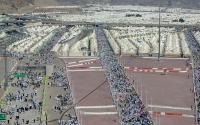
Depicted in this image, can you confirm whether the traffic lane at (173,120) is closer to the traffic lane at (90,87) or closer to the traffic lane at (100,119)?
the traffic lane at (100,119)

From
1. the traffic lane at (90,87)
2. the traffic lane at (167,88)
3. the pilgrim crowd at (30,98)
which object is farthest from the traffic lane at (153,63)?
the pilgrim crowd at (30,98)

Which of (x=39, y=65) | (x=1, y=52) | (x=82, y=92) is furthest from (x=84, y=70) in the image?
(x=1, y=52)

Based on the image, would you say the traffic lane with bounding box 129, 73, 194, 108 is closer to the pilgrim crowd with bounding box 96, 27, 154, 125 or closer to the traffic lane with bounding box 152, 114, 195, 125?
the pilgrim crowd with bounding box 96, 27, 154, 125

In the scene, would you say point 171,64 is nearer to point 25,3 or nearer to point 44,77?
point 44,77

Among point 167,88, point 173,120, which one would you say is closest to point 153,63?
point 167,88

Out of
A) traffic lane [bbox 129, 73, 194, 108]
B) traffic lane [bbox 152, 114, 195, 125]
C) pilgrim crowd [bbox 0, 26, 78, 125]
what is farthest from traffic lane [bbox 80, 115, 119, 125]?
traffic lane [bbox 129, 73, 194, 108]

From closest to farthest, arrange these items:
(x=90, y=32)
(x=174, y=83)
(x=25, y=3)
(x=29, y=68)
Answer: (x=174, y=83) < (x=29, y=68) < (x=90, y=32) < (x=25, y=3)
